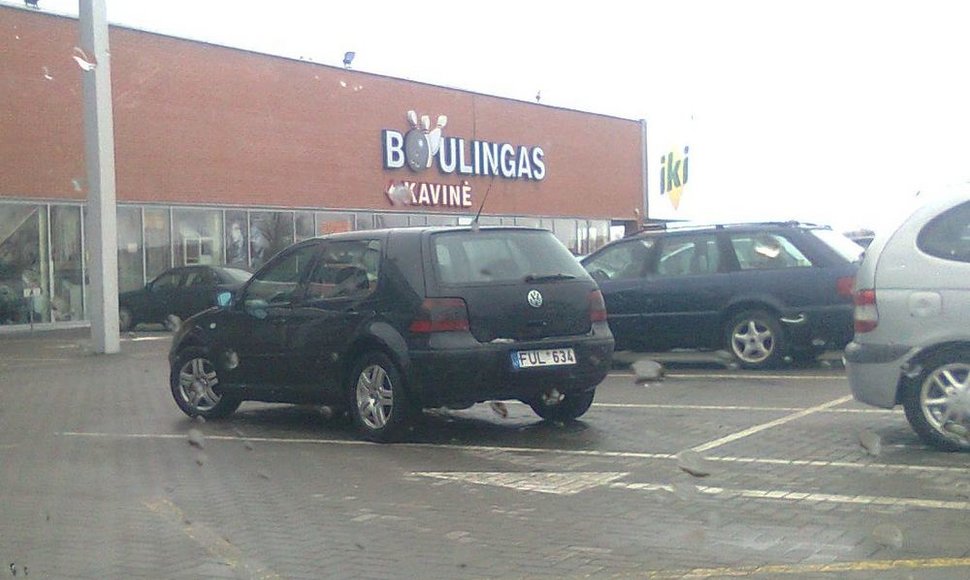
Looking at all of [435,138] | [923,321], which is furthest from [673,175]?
[923,321]

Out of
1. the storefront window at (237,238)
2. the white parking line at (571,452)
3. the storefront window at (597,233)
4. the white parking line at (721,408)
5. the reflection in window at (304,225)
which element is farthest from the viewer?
the storefront window at (597,233)

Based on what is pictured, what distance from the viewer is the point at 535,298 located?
9.12m

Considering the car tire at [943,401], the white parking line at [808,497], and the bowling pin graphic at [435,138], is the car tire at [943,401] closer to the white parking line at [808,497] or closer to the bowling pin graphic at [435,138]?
the white parking line at [808,497]

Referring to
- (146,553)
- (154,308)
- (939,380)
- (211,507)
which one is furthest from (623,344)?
(154,308)

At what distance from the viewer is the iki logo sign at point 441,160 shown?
35969 mm

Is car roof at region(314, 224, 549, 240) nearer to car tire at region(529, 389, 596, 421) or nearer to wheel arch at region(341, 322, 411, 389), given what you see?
wheel arch at region(341, 322, 411, 389)

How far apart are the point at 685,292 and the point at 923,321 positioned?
5683 millimetres

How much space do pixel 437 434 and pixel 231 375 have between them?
6.84ft

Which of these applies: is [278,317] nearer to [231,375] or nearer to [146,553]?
[231,375]

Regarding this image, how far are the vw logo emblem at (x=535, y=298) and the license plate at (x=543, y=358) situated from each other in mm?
350

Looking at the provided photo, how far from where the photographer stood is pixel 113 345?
1927cm

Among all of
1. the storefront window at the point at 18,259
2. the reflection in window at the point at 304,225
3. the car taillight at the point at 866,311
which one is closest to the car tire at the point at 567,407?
the car taillight at the point at 866,311

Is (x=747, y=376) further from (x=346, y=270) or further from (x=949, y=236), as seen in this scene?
(x=346, y=270)

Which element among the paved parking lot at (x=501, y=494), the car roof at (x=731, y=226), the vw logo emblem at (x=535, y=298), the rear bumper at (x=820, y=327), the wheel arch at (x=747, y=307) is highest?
the car roof at (x=731, y=226)
